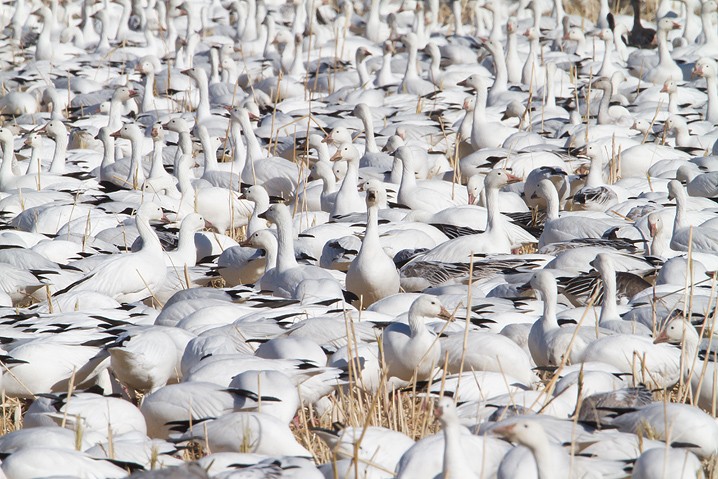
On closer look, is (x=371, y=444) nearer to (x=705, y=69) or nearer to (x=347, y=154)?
(x=347, y=154)

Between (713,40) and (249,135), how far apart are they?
26.9 feet

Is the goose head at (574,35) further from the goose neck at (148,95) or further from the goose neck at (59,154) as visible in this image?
the goose neck at (59,154)

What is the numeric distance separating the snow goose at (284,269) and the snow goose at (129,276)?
2.00ft

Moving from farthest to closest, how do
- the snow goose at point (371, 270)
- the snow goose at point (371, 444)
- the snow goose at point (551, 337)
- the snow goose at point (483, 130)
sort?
the snow goose at point (483, 130) → the snow goose at point (371, 270) → the snow goose at point (551, 337) → the snow goose at point (371, 444)

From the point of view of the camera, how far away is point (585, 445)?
3512mm

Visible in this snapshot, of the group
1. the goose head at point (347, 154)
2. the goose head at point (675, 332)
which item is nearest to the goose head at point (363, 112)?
the goose head at point (347, 154)

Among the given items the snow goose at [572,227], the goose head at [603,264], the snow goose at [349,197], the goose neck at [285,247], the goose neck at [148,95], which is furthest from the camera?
the goose neck at [148,95]

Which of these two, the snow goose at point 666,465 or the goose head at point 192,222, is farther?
the goose head at point 192,222

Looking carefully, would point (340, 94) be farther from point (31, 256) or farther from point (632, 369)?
point (632, 369)

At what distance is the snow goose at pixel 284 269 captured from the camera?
6332mm

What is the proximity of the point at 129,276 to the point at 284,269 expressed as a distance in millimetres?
869

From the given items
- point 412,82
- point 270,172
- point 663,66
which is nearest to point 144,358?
point 270,172

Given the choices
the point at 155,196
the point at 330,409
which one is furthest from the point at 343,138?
the point at 330,409

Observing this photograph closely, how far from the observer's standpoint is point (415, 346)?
475 centimetres
